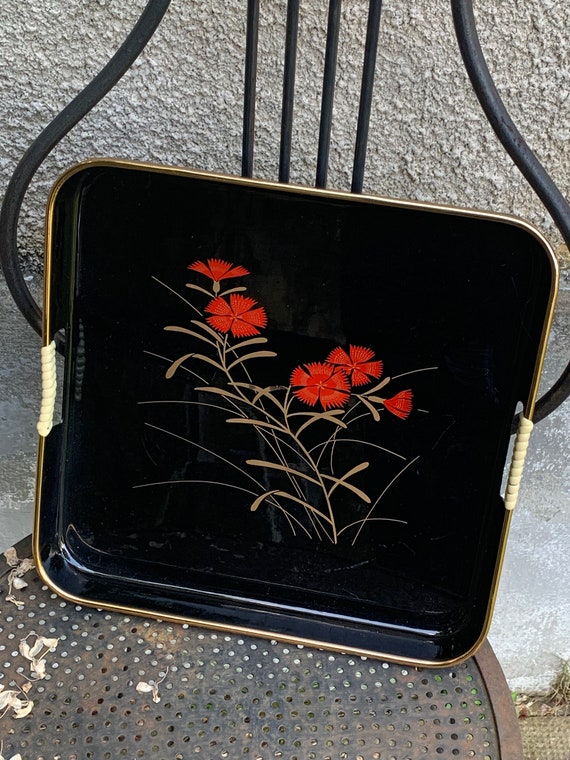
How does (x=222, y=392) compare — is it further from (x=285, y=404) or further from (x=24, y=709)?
(x=24, y=709)

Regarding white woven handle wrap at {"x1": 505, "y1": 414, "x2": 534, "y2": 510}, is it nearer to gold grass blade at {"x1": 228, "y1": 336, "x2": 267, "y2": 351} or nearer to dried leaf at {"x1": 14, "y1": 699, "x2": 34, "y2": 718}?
gold grass blade at {"x1": 228, "y1": 336, "x2": 267, "y2": 351}

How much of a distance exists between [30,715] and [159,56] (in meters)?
0.62

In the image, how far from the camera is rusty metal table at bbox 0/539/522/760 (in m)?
0.58

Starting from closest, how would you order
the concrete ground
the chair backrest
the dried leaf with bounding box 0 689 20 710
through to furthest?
the chair backrest, the dried leaf with bounding box 0 689 20 710, the concrete ground

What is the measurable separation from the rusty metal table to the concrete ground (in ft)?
0.89

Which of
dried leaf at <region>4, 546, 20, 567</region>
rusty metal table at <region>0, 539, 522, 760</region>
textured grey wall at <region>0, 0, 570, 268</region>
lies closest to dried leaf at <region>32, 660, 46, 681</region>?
rusty metal table at <region>0, 539, 522, 760</region>

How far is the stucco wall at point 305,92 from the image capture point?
63cm

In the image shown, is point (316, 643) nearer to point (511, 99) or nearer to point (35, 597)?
point (35, 597)

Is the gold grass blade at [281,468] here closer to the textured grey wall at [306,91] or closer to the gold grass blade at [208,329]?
the gold grass blade at [208,329]

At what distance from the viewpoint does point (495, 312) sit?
1.82ft

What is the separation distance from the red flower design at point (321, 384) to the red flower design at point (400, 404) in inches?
1.5

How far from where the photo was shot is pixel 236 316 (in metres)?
0.60

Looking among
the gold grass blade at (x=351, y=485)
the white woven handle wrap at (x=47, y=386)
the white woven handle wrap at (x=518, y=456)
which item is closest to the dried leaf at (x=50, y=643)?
the white woven handle wrap at (x=47, y=386)

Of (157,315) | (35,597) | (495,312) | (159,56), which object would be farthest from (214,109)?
(35,597)
